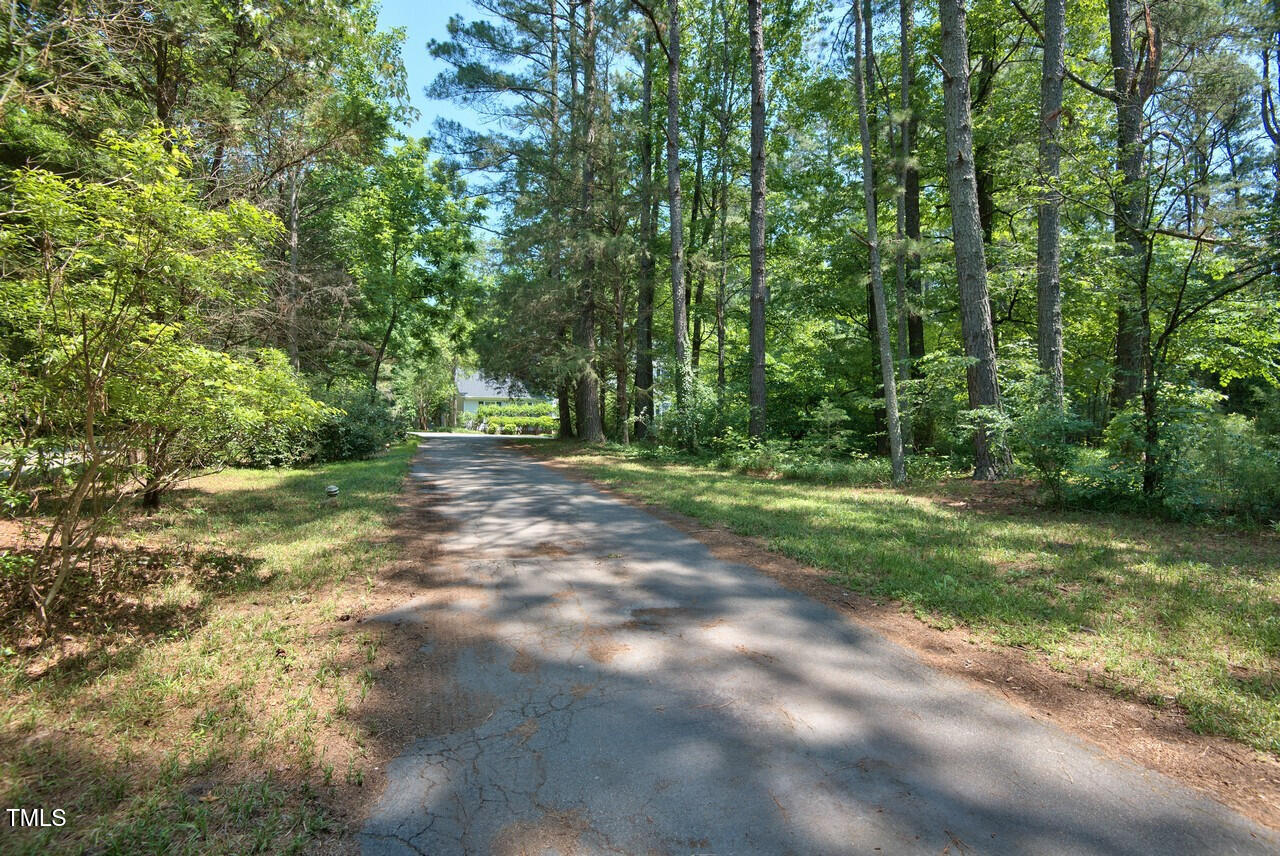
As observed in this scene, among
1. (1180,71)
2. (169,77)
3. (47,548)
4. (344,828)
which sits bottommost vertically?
A: (344,828)

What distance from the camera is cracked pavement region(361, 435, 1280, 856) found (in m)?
2.14

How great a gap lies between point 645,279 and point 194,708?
18403 mm

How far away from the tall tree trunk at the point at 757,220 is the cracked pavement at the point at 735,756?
33.5 feet

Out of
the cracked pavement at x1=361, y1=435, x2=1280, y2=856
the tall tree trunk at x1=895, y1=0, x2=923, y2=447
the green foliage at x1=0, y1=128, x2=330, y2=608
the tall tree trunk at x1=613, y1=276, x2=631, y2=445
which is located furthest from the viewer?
the tall tree trunk at x1=613, y1=276, x2=631, y2=445

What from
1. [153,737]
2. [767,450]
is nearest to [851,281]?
[767,450]

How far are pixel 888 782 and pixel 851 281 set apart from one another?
17.1m

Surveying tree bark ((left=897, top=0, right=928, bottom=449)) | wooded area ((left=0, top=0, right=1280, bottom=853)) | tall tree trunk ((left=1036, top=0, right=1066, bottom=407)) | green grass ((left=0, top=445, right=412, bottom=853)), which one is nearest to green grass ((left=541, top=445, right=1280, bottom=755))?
wooded area ((left=0, top=0, right=1280, bottom=853))

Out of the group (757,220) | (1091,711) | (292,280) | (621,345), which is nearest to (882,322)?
(757,220)

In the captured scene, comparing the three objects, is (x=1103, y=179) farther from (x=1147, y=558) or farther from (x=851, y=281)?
(x=851, y=281)

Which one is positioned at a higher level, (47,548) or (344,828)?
(47,548)

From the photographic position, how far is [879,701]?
10.2 feet

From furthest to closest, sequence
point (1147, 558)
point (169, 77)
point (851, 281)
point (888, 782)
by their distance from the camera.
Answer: point (851, 281)
point (169, 77)
point (1147, 558)
point (888, 782)

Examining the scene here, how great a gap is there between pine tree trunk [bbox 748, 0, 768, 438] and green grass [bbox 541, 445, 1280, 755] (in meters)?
5.99

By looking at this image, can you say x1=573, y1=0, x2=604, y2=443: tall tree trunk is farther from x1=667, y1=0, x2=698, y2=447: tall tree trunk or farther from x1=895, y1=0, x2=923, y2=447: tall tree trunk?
x1=895, y1=0, x2=923, y2=447: tall tree trunk
